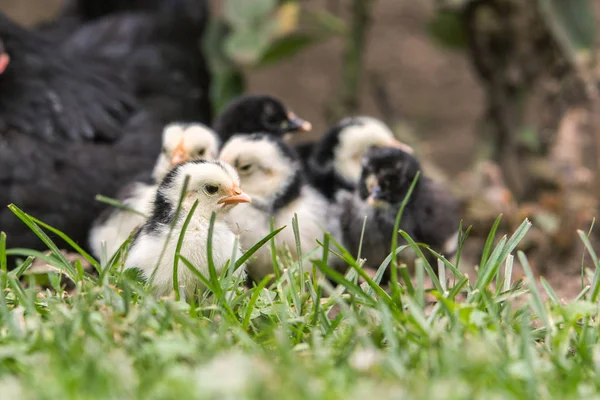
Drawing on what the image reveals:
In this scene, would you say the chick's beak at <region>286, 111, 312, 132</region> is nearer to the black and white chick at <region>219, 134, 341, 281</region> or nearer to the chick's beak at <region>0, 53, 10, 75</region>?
the black and white chick at <region>219, 134, 341, 281</region>

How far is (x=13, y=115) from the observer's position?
2.94 m

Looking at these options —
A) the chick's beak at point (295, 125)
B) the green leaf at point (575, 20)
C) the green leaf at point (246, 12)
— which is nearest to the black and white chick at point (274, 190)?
the chick's beak at point (295, 125)

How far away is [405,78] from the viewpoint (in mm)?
5793

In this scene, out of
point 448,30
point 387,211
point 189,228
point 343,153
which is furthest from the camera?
point 448,30

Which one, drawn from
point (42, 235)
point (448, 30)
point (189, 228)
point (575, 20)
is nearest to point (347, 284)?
point (189, 228)

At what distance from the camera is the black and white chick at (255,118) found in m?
2.96

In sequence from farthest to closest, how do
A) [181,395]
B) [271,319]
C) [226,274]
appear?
[226,274] < [271,319] < [181,395]

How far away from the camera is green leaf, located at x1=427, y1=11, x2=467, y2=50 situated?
4473mm

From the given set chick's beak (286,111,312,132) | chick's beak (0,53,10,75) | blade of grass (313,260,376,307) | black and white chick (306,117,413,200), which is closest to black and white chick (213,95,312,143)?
chick's beak (286,111,312,132)

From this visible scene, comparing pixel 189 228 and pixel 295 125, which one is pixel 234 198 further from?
pixel 295 125

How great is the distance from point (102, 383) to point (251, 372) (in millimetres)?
238

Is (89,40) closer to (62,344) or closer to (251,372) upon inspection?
(62,344)

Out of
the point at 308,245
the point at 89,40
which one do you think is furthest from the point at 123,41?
the point at 308,245

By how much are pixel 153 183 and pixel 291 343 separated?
1.13 m
